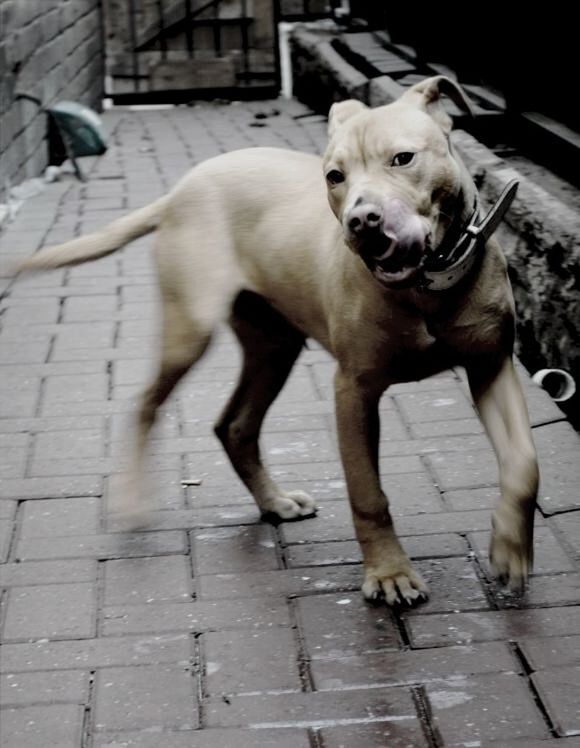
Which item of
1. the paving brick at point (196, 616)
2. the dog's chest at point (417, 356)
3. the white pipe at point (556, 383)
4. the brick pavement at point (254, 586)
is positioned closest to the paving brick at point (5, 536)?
the brick pavement at point (254, 586)

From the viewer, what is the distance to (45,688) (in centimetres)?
→ 301

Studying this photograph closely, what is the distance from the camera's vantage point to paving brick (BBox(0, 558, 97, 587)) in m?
3.56

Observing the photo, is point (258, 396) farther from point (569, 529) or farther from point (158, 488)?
point (569, 529)

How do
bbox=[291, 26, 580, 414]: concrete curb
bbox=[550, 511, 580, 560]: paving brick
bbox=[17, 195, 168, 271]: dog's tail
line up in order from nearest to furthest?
1. bbox=[550, 511, 580, 560]: paving brick
2. bbox=[17, 195, 168, 271]: dog's tail
3. bbox=[291, 26, 580, 414]: concrete curb

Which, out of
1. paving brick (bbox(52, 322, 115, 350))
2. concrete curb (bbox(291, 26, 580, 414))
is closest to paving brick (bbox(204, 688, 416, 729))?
concrete curb (bbox(291, 26, 580, 414))

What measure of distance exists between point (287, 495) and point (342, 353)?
0.74m

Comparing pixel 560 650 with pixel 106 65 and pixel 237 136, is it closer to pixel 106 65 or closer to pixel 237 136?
pixel 237 136

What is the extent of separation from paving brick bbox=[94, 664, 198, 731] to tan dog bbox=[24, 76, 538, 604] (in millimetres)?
611

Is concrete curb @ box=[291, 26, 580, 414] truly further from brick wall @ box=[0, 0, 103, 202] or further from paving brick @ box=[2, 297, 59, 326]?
brick wall @ box=[0, 0, 103, 202]

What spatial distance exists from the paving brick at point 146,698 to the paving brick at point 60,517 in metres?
0.86

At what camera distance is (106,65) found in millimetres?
13578

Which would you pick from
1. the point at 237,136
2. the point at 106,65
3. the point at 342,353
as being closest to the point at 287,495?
the point at 342,353

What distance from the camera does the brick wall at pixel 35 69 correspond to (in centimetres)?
849

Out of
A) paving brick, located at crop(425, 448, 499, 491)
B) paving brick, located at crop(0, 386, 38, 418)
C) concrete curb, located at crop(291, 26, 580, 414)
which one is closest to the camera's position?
paving brick, located at crop(425, 448, 499, 491)
